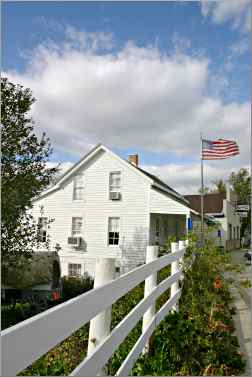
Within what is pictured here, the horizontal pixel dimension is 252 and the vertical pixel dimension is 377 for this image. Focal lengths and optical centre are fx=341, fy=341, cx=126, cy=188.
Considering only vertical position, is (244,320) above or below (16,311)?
above

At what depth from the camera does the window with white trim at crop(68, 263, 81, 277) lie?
44.4ft

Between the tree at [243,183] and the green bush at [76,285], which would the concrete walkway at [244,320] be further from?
the green bush at [76,285]

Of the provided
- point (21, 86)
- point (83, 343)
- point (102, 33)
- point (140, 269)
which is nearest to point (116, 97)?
point (102, 33)

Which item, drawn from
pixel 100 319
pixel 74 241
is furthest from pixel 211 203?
pixel 100 319

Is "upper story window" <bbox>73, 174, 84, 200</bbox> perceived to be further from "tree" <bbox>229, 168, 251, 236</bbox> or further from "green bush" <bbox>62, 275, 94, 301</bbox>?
"tree" <bbox>229, 168, 251, 236</bbox>

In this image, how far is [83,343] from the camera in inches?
108

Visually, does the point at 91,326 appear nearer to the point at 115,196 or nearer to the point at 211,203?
the point at 115,196

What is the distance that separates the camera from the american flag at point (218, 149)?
8134mm

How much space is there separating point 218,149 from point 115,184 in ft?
19.1

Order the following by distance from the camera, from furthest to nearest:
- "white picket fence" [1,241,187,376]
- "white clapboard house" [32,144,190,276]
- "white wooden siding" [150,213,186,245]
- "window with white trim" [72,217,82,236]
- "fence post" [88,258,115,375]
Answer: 1. "window with white trim" [72,217,82,236]
2. "white wooden siding" [150,213,186,245]
3. "white clapboard house" [32,144,190,276]
4. "fence post" [88,258,115,375]
5. "white picket fence" [1,241,187,376]

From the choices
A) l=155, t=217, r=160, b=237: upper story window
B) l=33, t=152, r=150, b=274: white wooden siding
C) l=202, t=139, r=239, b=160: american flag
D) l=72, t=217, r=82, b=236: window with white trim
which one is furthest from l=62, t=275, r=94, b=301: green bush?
l=202, t=139, r=239, b=160: american flag

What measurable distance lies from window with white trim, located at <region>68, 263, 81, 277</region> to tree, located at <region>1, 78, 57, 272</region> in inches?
298

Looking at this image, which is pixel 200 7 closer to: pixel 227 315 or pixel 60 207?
pixel 227 315

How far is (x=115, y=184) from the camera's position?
44.8ft
